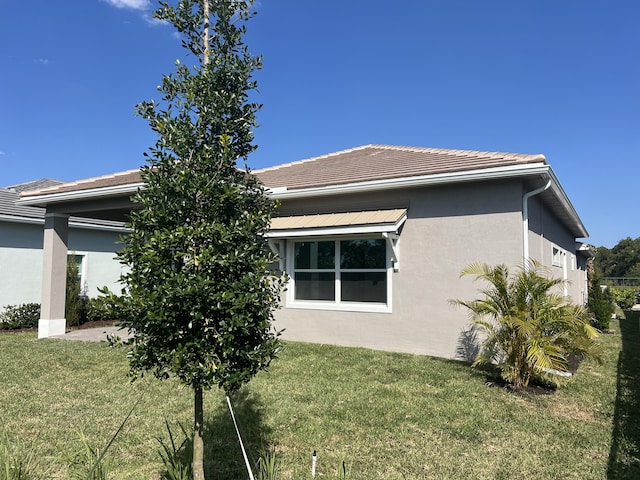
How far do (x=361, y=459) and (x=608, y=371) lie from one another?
713 cm

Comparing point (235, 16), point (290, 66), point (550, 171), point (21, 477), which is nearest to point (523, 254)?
point (550, 171)

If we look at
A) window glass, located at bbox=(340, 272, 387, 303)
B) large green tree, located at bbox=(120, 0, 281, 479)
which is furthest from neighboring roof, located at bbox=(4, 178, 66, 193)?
large green tree, located at bbox=(120, 0, 281, 479)

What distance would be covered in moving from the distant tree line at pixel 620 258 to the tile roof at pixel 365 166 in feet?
256

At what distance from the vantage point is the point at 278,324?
445 inches

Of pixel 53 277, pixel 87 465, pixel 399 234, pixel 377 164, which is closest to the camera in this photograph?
pixel 87 465

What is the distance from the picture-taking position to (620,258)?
77188 millimetres

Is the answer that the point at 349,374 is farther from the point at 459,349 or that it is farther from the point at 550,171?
the point at 550,171

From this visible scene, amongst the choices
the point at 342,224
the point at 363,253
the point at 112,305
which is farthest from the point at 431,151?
the point at 112,305

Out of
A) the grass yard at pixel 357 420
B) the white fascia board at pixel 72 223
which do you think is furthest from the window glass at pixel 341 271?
the white fascia board at pixel 72 223

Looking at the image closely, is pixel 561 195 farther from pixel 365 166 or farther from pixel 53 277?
pixel 53 277

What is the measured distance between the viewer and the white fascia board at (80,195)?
10719 millimetres

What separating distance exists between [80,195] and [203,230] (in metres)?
10.8

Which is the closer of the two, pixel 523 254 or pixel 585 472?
pixel 585 472

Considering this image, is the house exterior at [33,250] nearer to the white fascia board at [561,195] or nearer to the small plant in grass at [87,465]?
the small plant in grass at [87,465]
